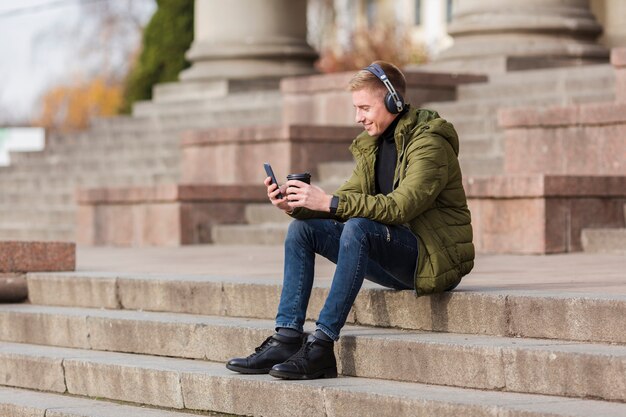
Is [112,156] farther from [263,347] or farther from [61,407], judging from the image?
[263,347]

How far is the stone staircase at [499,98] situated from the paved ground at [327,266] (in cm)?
215

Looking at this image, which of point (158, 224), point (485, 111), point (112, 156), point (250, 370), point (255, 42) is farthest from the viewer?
point (255, 42)

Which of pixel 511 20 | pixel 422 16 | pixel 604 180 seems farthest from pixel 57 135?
pixel 422 16

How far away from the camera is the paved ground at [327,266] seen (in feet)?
26.9

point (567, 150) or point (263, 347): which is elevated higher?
point (567, 150)

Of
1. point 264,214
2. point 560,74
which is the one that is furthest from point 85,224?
point 560,74

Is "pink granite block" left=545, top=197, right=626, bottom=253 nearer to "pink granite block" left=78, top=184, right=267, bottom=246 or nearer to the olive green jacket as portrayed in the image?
the olive green jacket

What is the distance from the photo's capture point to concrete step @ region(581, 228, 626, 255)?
11.1 m

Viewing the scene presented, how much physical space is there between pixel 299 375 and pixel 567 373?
1.24m

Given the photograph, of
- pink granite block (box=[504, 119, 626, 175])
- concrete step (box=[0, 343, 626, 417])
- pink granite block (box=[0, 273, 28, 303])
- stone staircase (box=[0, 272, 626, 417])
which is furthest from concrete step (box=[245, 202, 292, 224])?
concrete step (box=[0, 343, 626, 417])

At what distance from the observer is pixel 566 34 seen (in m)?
16.6

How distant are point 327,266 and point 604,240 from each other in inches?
84.2

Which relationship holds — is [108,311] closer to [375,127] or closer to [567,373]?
[375,127]

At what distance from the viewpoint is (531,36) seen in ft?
54.3
